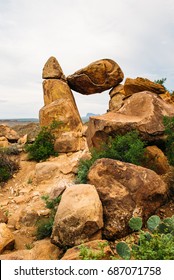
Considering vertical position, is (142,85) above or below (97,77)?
below

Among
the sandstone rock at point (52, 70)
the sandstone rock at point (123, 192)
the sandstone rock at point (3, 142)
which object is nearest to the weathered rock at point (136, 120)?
the sandstone rock at point (123, 192)

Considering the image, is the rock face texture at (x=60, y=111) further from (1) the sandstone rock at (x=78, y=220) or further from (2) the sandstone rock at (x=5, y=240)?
(1) the sandstone rock at (x=78, y=220)

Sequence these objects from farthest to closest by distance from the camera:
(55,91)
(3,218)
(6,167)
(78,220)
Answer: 1. (55,91)
2. (6,167)
3. (3,218)
4. (78,220)

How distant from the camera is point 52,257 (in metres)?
5.68

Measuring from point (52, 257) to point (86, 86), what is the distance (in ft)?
39.0

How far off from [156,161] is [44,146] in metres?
6.06

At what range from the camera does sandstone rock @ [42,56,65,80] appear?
15.9m

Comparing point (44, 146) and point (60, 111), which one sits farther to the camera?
point (60, 111)

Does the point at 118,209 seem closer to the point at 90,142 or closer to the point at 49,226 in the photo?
the point at 49,226

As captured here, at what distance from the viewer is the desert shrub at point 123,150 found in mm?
7602

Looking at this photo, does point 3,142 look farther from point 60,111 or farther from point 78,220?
point 78,220

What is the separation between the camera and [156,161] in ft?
26.6

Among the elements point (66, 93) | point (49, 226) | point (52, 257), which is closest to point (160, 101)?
point (49, 226)

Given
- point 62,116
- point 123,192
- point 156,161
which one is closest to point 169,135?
point 156,161
